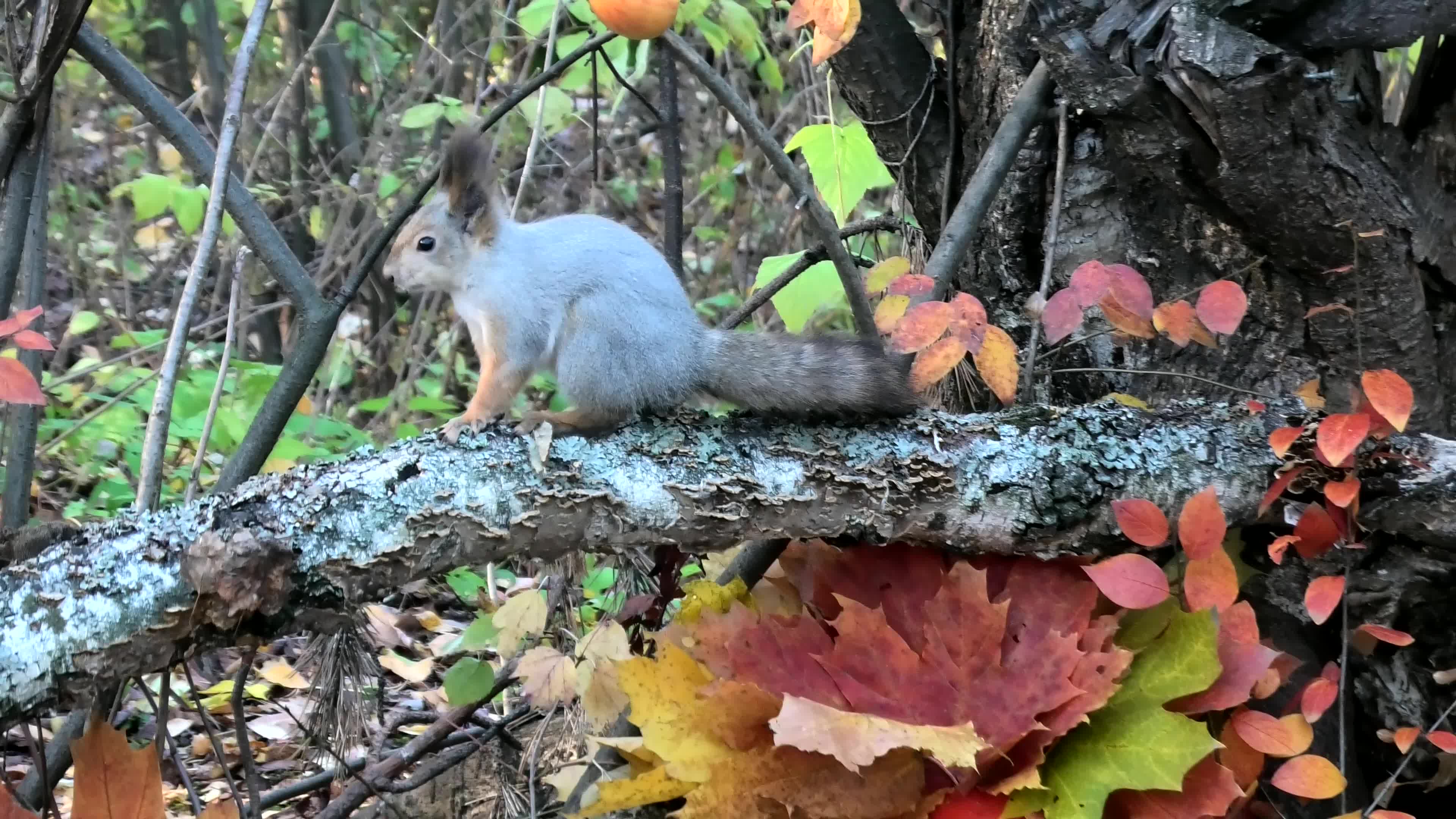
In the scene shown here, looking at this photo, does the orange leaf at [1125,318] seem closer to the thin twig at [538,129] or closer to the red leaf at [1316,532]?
the red leaf at [1316,532]

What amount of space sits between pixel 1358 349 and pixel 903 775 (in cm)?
61

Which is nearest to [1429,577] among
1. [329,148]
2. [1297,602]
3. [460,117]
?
[1297,602]

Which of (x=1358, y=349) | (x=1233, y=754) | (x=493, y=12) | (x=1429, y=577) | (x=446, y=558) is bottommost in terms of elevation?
(x=1233, y=754)

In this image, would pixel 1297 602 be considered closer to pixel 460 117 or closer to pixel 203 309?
pixel 460 117

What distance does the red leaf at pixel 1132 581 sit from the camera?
3.27ft

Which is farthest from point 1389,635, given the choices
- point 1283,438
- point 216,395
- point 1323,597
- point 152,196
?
point 152,196

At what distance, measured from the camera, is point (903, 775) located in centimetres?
98

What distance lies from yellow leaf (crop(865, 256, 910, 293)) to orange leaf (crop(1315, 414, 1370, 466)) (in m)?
0.50

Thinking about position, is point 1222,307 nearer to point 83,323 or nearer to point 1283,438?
point 1283,438

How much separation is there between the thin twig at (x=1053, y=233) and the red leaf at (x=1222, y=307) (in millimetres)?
229

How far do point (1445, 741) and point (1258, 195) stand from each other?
0.56 meters

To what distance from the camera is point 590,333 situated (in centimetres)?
126

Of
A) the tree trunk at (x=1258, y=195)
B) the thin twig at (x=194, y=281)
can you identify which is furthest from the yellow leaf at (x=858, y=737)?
the thin twig at (x=194, y=281)

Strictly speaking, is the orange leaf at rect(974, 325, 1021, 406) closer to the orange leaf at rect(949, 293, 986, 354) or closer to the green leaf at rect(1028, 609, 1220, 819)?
the orange leaf at rect(949, 293, 986, 354)
